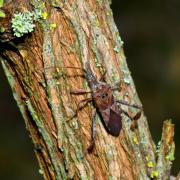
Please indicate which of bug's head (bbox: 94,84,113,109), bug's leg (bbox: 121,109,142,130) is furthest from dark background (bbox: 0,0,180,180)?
bug's leg (bbox: 121,109,142,130)

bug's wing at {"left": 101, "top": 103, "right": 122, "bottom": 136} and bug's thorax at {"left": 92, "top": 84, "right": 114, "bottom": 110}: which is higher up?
bug's thorax at {"left": 92, "top": 84, "right": 114, "bottom": 110}

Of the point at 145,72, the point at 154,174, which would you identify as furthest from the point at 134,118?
the point at 145,72

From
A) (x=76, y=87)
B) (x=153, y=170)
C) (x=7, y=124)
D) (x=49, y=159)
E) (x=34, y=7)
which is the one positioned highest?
(x=34, y=7)

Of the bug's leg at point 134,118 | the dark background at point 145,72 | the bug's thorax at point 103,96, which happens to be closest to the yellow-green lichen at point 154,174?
the bug's leg at point 134,118

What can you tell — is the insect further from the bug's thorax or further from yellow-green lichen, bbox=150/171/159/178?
yellow-green lichen, bbox=150/171/159/178

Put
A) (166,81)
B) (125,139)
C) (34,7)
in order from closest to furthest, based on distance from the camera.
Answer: (34,7)
(125,139)
(166,81)

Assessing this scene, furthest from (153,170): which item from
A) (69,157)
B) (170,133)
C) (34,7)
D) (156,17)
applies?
(156,17)

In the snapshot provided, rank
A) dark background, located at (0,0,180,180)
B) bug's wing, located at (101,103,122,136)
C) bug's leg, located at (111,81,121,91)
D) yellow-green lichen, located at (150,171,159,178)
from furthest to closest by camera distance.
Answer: dark background, located at (0,0,180,180)
yellow-green lichen, located at (150,171,159,178)
bug's leg, located at (111,81,121,91)
bug's wing, located at (101,103,122,136)

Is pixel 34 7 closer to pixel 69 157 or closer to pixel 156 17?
pixel 69 157
